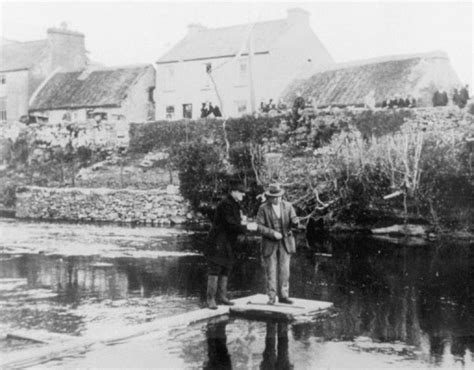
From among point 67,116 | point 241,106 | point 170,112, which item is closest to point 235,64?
point 241,106

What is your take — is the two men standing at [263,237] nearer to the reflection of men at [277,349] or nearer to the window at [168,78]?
the reflection of men at [277,349]

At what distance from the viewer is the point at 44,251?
21375mm

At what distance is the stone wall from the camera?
1351 inches

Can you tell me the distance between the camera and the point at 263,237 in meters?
11.4

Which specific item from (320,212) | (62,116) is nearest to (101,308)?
(320,212)

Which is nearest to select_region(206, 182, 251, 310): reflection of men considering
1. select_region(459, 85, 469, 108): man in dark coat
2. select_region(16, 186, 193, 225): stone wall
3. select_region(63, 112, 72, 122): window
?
select_region(16, 186, 193, 225): stone wall

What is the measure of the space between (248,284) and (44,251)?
8799 mm

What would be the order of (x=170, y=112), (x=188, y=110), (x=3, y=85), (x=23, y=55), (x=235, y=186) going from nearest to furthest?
(x=235, y=186) → (x=188, y=110) → (x=170, y=112) → (x=3, y=85) → (x=23, y=55)

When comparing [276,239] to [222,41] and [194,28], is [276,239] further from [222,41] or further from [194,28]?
[194,28]

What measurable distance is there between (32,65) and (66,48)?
3.31 meters

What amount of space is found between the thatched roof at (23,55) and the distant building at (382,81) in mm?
23031

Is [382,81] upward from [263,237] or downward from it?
upward

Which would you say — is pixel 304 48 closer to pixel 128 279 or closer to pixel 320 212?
pixel 320 212

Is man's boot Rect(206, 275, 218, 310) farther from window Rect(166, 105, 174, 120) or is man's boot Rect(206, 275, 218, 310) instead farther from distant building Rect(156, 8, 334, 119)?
window Rect(166, 105, 174, 120)
